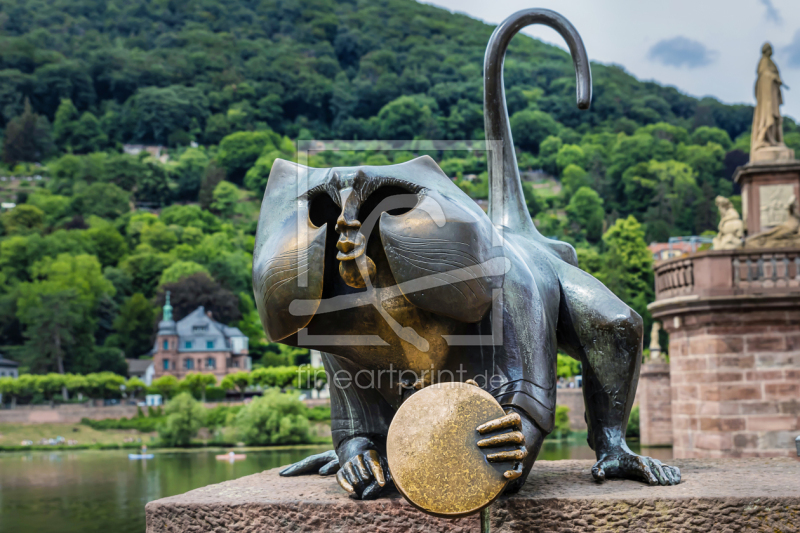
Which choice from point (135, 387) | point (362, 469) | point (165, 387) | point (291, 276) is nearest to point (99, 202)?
point (135, 387)

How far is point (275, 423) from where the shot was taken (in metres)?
35.3

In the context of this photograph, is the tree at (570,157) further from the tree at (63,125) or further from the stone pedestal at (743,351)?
the stone pedestal at (743,351)

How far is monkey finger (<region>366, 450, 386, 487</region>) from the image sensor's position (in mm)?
2751

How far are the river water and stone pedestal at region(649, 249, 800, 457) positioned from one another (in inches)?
51.1

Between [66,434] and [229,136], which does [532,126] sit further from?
[66,434]

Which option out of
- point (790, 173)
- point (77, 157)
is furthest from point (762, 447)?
point (77, 157)

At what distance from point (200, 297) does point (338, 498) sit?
61.8m

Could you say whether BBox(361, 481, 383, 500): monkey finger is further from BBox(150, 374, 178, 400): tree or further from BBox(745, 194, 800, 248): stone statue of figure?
BBox(150, 374, 178, 400): tree

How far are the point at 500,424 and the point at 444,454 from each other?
0.56ft

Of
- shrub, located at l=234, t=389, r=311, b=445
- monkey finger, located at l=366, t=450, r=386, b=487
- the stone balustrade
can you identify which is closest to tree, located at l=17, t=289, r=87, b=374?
shrub, located at l=234, t=389, r=311, b=445

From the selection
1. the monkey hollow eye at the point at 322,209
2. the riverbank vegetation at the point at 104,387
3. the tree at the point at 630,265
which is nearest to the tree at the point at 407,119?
the tree at the point at 630,265

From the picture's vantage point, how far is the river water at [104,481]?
64.3 ft

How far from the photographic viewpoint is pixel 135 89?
108562 mm

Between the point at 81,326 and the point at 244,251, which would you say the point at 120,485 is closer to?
the point at 81,326
